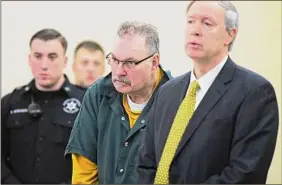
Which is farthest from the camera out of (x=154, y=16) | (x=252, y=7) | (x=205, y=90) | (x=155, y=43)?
(x=154, y=16)

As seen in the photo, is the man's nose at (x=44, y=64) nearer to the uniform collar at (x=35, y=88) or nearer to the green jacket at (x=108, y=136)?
the uniform collar at (x=35, y=88)

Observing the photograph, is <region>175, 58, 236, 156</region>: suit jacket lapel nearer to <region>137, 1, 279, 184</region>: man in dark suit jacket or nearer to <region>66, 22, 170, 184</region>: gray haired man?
<region>137, 1, 279, 184</region>: man in dark suit jacket

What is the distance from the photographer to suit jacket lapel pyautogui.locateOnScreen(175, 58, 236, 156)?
1.75m

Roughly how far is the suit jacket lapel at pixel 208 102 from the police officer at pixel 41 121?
3.65 ft

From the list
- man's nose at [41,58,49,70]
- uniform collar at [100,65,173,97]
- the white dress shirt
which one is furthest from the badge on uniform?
the white dress shirt

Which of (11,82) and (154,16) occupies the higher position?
(154,16)

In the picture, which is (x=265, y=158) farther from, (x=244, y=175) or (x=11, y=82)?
(x=11, y=82)

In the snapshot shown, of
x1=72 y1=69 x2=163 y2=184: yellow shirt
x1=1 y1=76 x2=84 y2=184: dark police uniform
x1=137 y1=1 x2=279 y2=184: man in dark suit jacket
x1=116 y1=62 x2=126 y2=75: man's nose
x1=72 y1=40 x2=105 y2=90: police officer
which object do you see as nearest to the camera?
x1=137 y1=1 x2=279 y2=184: man in dark suit jacket

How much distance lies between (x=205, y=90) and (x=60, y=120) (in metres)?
1.16

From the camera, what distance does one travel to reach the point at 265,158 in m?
1.70

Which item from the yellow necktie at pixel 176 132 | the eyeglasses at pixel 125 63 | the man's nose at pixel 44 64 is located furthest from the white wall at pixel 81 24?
the yellow necktie at pixel 176 132

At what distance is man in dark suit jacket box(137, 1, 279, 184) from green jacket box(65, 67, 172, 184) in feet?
0.67

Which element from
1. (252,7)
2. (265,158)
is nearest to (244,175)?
Answer: (265,158)

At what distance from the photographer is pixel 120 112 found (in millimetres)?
2111
